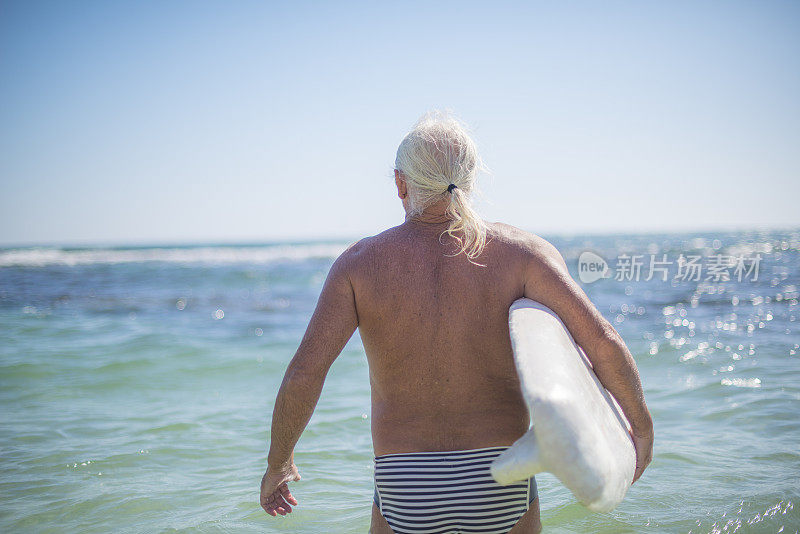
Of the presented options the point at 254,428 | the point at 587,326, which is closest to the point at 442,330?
the point at 587,326

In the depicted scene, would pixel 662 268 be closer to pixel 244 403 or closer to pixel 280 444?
pixel 244 403

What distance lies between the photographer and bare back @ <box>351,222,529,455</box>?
2166 millimetres

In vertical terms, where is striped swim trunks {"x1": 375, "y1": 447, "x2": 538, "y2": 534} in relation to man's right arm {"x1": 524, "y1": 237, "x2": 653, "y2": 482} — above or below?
below

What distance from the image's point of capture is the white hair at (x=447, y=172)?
2162 mm

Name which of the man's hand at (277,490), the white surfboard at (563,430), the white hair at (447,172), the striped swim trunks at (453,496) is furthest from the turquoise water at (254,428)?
the white hair at (447,172)

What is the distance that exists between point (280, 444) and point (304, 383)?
28 cm

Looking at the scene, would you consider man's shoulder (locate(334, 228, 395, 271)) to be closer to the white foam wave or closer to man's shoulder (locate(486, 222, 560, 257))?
man's shoulder (locate(486, 222, 560, 257))

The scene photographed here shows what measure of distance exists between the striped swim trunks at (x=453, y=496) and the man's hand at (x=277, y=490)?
466 millimetres

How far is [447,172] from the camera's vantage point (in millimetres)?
2199

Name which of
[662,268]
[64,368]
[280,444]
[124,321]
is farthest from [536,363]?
[662,268]

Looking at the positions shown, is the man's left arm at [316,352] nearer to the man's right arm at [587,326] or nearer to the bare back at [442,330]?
the bare back at [442,330]

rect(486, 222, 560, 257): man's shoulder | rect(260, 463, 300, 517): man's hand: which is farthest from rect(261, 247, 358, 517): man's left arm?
rect(486, 222, 560, 257): man's shoulder

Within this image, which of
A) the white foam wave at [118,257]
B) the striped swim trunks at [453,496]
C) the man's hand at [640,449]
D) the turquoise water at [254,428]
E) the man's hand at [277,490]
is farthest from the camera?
the white foam wave at [118,257]

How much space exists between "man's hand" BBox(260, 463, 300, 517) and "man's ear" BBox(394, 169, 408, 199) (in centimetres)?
115
